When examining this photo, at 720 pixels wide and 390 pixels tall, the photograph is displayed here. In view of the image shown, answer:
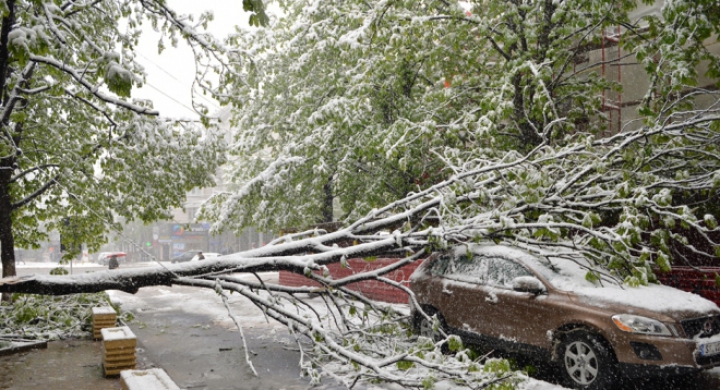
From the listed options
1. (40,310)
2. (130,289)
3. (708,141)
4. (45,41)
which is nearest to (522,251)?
(708,141)

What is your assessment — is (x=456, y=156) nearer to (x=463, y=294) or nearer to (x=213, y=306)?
(x=463, y=294)

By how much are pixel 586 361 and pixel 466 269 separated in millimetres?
2458

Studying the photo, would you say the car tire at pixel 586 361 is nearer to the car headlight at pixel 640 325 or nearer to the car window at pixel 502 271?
the car headlight at pixel 640 325

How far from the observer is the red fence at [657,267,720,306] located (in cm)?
1043

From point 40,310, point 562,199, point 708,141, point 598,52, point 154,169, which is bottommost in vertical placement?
point 40,310

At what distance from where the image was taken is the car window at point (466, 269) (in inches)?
330

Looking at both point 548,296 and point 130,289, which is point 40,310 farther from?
point 548,296

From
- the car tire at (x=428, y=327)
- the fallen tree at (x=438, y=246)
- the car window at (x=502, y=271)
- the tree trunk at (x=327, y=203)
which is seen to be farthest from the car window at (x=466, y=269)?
the tree trunk at (x=327, y=203)

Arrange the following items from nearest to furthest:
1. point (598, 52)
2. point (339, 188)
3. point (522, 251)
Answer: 1. point (522, 251)
2. point (339, 188)
3. point (598, 52)

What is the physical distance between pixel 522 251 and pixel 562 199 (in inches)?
68.4

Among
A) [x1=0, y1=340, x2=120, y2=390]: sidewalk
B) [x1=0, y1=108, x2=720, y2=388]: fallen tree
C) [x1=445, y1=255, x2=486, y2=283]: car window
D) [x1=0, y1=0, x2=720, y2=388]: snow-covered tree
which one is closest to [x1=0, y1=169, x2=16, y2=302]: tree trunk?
[x1=0, y1=340, x2=120, y2=390]: sidewalk

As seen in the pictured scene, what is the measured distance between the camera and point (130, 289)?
16.3 ft

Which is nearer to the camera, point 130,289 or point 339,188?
point 130,289

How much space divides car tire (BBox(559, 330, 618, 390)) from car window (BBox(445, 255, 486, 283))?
5.66 ft
